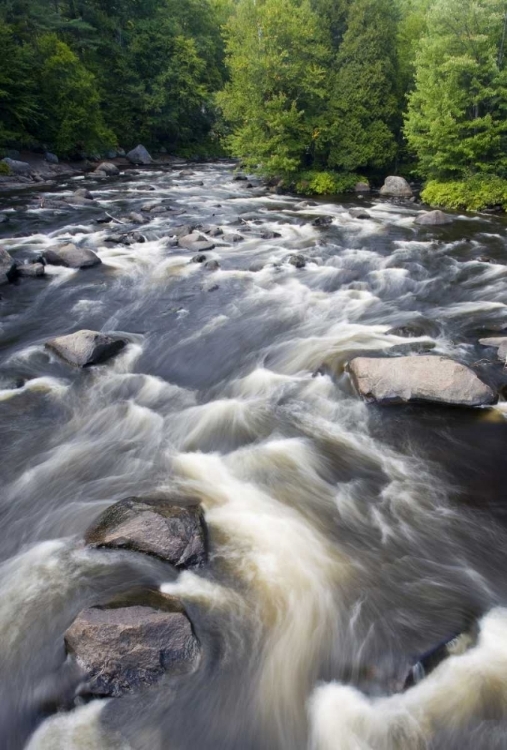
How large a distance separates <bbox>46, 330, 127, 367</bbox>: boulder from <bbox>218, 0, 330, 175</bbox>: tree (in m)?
15.5

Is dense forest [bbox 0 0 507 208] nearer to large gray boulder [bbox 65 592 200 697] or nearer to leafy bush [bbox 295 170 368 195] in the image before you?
leafy bush [bbox 295 170 368 195]

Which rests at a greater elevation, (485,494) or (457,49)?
(457,49)

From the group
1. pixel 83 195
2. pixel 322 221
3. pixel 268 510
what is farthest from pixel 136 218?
pixel 268 510

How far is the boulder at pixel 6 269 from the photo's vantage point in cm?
1109

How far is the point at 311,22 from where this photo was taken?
19.0 metres

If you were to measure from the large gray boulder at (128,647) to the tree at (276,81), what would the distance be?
2018 centimetres

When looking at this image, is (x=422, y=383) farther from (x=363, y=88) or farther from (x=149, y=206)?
(x=363, y=88)

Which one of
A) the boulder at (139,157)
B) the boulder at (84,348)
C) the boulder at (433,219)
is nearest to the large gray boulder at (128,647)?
the boulder at (84,348)

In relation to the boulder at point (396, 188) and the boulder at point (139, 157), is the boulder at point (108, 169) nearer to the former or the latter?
the boulder at point (139, 157)

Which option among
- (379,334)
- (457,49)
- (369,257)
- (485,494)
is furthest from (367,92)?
(485,494)

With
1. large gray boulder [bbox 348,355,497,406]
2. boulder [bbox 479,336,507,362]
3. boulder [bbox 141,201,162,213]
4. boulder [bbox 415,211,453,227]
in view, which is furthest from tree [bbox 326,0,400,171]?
large gray boulder [bbox 348,355,497,406]

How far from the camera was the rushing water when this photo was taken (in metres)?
3.16

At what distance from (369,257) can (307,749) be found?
12108 mm

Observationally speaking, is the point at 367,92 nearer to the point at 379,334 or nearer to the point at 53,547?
the point at 379,334
